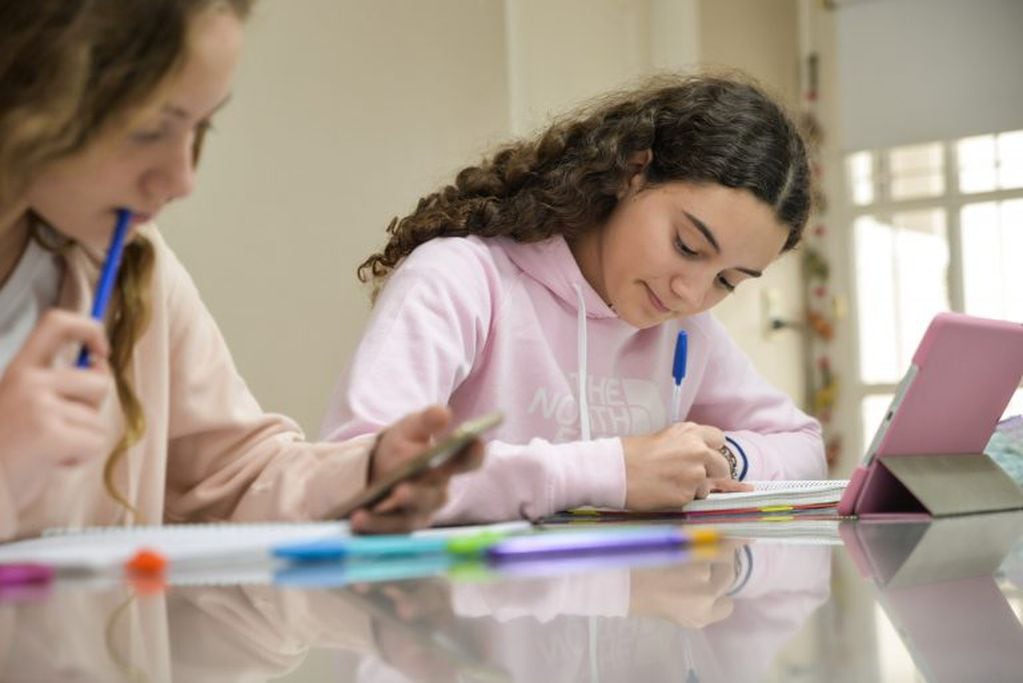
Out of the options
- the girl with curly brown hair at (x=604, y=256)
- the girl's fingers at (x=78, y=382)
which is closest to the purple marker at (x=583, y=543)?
the girl's fingers at (x=78, y=382)

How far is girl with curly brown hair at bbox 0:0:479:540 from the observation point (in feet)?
2.77

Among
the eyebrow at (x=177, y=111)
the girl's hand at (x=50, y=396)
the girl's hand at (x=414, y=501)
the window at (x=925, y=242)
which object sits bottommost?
the window at (x=925, y=242)

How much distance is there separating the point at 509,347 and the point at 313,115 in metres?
1.16

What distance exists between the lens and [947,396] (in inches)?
52.4

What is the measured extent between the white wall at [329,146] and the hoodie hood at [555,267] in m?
0.83

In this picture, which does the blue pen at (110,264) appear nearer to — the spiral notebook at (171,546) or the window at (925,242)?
the spiral notebook at (171,546)

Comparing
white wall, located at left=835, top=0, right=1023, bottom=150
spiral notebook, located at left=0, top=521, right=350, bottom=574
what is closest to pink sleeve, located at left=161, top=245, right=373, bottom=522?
spiral notebook, located at left=0, top=521, right=350, bottom=574

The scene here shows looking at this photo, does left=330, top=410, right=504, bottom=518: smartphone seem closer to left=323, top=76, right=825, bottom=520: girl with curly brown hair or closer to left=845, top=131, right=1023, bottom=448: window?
left=323, top=76, right=825, bottom=520: girl with curly brown hair

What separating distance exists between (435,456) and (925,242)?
436 centimetres

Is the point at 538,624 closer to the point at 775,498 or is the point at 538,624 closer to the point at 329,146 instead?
the point at 775,498

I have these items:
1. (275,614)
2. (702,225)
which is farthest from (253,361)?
(275,614)

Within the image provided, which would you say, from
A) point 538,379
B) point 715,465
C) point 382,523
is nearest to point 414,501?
point 382,523

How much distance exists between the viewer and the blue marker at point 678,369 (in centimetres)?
183

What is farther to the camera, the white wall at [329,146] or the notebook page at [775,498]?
the white wall at [329,146]
